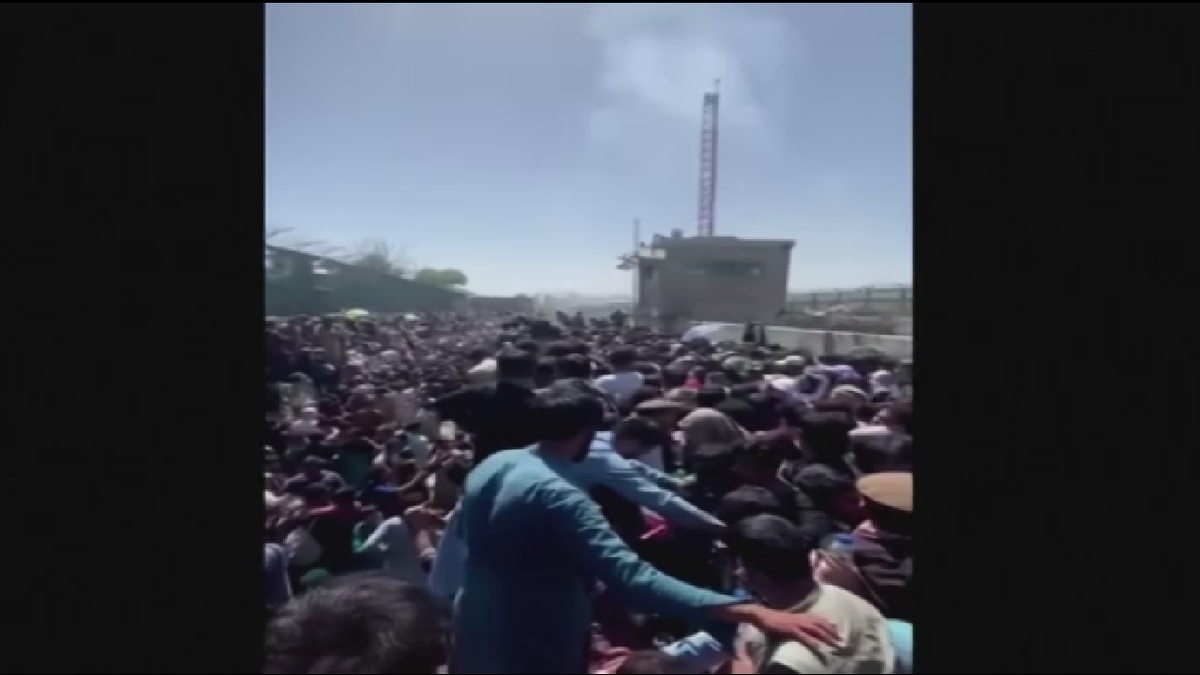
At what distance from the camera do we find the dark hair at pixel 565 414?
1506 millimetres

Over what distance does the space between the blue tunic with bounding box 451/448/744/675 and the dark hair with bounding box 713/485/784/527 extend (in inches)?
6.4

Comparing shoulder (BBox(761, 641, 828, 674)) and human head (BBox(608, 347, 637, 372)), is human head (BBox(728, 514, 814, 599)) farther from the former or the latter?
human head (BBox(608, 347, 637, 372))

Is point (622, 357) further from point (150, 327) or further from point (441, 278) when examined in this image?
point (150, 327)

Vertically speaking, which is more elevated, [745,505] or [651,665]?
[745,505]

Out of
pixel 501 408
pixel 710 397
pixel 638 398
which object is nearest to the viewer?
pixel 501 408

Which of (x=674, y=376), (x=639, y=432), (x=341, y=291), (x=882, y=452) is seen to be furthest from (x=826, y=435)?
(x=341, y=291)

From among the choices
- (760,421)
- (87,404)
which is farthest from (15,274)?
(760,421)

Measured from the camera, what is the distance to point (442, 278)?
1795 millimetres

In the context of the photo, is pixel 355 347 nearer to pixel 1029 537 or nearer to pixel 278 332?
pixel 278 332

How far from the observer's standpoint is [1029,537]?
4.33ft

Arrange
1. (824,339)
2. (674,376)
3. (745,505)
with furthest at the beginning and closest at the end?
1. (824,339)
2. (674,376)
3. (745,505)

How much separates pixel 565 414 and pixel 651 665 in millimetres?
465

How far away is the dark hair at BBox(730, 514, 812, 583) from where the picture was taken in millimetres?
1326

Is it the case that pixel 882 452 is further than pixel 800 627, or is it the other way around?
pixel 882 452
